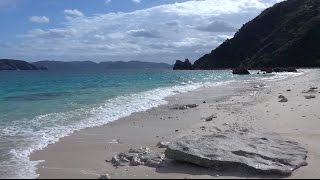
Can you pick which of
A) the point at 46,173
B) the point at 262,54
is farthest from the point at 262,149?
the point at 262,54

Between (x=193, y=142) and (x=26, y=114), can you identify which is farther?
(x=26, y=114)

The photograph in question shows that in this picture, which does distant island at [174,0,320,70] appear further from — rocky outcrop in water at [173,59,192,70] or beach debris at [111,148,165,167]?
beach debris at [111,148,165,167]

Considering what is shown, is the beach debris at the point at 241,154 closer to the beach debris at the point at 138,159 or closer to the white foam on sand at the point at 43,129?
the beach debris at the point at 138,159

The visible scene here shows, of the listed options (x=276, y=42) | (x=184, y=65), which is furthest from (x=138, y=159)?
(x=184, y=65)

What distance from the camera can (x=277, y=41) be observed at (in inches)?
6033

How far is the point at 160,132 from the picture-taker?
13484 millimetres

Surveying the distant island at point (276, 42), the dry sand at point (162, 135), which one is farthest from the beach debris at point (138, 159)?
the distant island at point (276, 42)

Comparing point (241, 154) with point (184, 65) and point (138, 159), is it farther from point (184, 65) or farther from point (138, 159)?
point (184, 65)

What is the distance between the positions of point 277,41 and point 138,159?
150947 mm

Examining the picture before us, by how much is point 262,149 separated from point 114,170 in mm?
2833

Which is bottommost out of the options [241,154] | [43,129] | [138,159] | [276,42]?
[43,129]

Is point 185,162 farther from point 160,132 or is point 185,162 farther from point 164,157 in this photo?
point 160,132

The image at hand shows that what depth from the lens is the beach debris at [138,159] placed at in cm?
862

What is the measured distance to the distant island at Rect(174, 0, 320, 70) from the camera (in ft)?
431
